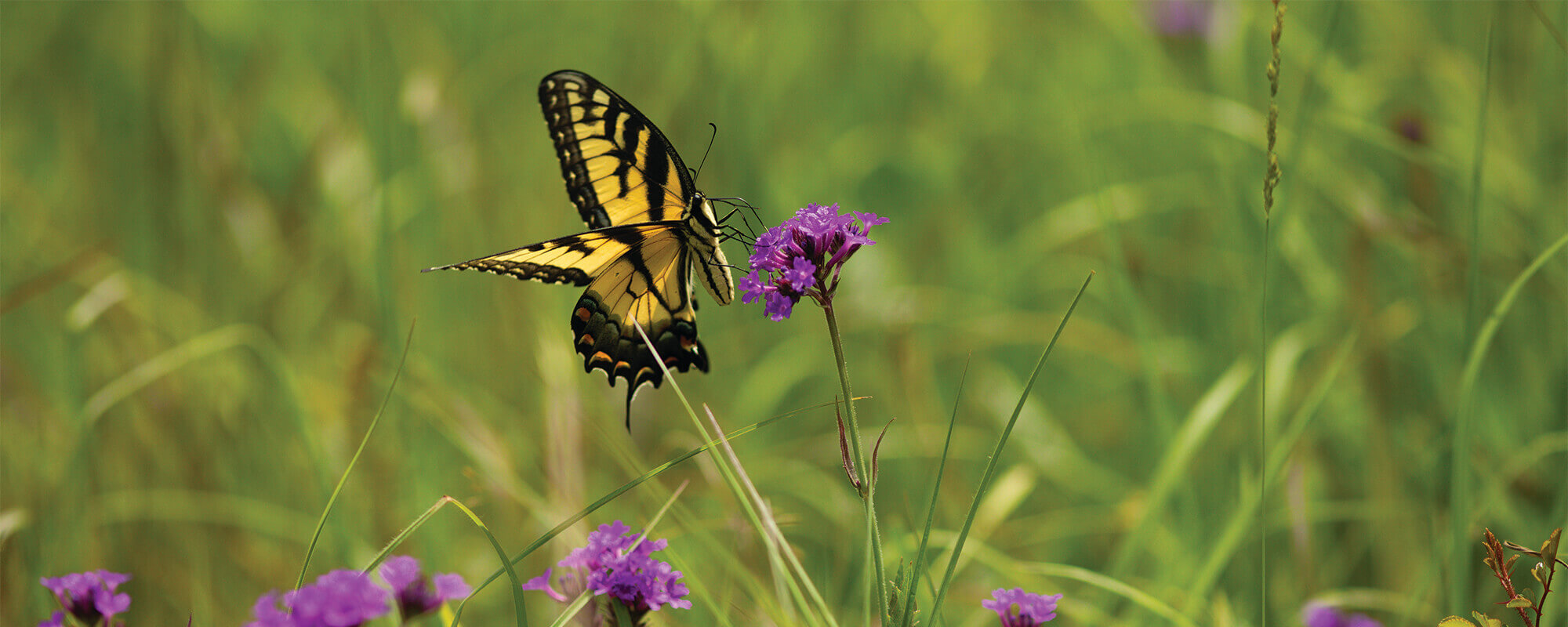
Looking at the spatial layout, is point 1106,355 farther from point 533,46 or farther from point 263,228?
point 533,46

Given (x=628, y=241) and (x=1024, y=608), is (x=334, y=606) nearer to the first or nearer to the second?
(x=1024, y=608)

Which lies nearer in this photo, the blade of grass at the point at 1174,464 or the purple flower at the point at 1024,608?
the purple flower at the point at 1024,608

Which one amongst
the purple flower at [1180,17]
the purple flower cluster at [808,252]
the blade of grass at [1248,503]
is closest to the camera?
the purple flower cluster at [808,252]

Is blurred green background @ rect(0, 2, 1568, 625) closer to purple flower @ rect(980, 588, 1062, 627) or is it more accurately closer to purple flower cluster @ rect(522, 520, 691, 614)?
purple flower cluster @ rect(522, 520, 691, 614)

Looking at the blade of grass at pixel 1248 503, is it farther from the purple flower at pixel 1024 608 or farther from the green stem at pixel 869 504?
the green stem at pixel 869 504

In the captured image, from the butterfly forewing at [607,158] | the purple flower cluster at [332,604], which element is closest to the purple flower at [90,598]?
the purple flower cluster at [332,604]

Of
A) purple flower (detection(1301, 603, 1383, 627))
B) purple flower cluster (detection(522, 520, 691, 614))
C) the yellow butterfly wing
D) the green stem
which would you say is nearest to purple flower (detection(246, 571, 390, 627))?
purple flower cluster (detection(522, 520, 691, 614))
